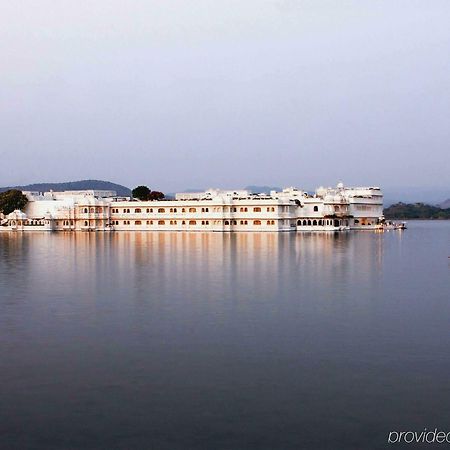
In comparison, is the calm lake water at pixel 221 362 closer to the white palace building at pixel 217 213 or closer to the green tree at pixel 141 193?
the white palace building at pixel 217 213

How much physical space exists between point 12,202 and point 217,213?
84.4ft

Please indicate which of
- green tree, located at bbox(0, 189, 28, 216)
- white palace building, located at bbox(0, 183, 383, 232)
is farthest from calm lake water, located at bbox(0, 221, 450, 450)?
green tree, located at bbox(0, 189, 28, 216)

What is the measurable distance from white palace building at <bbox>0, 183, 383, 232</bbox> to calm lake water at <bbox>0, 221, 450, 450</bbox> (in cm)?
4689

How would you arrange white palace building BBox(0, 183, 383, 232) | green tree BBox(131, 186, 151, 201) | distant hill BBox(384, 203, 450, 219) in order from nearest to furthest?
1. white palace building BBox(0, 183, 383, 232)
2. green tree BBox(131, 186, 151, 201)
3. distant hill BBox(384, 203, 450, 219)

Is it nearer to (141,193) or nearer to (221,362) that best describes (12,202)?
(141,193)

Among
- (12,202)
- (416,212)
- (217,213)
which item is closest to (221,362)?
(217,213)

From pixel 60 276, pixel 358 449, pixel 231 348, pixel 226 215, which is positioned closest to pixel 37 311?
pixel 231 348

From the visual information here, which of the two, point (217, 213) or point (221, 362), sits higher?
point (217, 213)

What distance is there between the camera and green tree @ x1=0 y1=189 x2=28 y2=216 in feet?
277

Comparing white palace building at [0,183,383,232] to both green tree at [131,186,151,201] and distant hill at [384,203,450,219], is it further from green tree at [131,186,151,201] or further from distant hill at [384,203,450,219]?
distant hill at [384,203,450,219]

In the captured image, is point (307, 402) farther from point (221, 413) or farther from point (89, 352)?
point (89, 352)

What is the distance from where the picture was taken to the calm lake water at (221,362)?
9.61 metres

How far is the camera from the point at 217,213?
7375 cm

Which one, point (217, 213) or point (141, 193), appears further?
point (141, 193)
